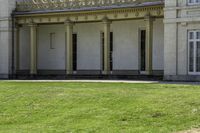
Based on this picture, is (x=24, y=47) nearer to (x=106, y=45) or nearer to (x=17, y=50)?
(x=17, y=50)

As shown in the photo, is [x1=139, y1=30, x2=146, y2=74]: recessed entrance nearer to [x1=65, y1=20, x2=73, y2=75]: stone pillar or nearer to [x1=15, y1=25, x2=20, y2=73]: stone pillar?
[x1=65, y1=20, x2=73, y2=75]: stone pillar

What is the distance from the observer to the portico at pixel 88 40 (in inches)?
1398

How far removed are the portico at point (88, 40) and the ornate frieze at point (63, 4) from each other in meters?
0.54

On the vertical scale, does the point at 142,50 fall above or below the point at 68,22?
below

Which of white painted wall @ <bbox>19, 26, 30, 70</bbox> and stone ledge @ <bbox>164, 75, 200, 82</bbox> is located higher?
white painted wall @ <bbox>19, 26, 30, 70</bbox>

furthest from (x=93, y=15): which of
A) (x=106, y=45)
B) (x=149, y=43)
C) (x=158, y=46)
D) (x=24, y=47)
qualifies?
(x=24, y=47)

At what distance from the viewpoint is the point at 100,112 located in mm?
16016

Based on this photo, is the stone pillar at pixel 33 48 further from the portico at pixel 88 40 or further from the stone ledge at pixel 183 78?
the stone ledge at pixel 183 78

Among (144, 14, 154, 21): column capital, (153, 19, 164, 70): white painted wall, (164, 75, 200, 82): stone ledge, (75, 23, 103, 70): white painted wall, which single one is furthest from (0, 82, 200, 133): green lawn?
(75, 23, 103, 70): white painted wall

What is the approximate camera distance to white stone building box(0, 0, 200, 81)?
31.3 meters

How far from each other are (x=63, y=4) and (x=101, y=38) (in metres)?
4.11

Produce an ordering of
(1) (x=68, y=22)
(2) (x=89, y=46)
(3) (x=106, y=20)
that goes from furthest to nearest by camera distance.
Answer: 1. (2) (x=89, y=46)
2. (1) (x=68, y=22)
3. (3) (x=106, y=20)

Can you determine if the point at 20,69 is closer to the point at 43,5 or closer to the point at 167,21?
the point at 43,5

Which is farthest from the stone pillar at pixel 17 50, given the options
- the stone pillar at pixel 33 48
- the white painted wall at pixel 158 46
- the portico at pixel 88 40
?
the white painted wall at pixel 158 46
